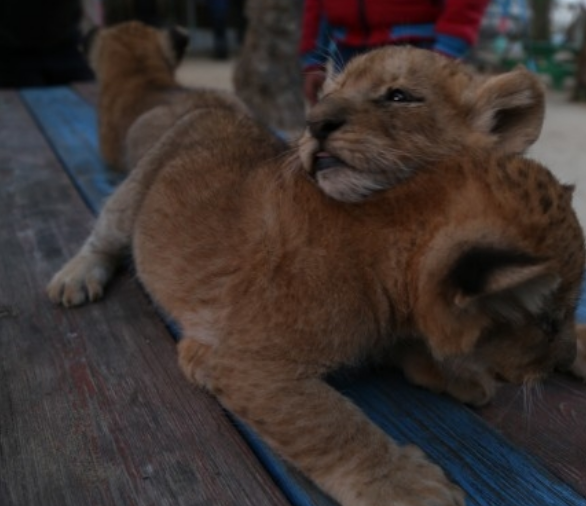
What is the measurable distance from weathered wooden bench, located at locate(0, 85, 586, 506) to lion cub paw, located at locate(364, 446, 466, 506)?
0.20ft

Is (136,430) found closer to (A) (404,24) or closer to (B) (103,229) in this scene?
(B) (103,229)

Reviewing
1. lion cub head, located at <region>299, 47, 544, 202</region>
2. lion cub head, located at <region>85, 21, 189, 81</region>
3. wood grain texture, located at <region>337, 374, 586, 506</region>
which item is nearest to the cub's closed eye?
lion cub head, located at <region>299, 47, 544, 202</region>

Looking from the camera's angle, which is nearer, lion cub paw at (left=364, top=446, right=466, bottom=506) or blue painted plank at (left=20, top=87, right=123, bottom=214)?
lion cub paw at (left=364, top=446, right=466, bottom=506)

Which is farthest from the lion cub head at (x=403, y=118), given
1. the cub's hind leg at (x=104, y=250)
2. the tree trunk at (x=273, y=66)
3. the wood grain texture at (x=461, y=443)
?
Result: the tree trunk at (x=273, y=66)

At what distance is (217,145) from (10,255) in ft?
3.11

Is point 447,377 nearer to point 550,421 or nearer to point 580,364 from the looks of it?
point 550,421

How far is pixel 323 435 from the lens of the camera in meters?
1.68

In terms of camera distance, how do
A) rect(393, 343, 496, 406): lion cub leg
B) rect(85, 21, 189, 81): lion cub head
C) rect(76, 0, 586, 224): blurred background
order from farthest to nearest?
rect(76, 0, 586, 224): blurred background < rect(85, 21, 189, 81): lion cub head < rect(393, 343, 496, 406): lion cub leg

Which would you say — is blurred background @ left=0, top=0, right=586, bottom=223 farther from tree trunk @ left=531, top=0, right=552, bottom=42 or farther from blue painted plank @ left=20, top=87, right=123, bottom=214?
tree trunk @ left=531, top=0, right=552, bottom=42

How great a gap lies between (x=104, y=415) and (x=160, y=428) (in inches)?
6.3

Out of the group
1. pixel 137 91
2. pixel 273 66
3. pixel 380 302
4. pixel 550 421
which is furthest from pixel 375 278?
pixel 273 66

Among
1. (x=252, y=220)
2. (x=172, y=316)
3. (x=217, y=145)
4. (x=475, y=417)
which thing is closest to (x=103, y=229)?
(x=217, y=145)

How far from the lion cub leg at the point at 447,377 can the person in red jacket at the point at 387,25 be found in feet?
6.50

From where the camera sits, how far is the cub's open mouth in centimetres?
194
